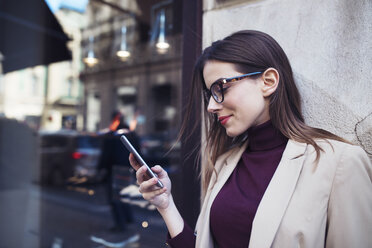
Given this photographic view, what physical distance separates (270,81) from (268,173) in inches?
15.9

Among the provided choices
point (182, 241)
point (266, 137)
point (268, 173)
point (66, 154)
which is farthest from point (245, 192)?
point (66, 154)

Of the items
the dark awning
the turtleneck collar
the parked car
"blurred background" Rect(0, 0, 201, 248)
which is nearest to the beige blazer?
the turtleneck collar

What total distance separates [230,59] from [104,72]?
18.8 meters

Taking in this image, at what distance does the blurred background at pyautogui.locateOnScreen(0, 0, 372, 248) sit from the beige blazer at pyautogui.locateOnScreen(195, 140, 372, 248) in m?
0.43

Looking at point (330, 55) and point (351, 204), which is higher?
point (330, 55)

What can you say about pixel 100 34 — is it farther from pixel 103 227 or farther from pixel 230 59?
pixel 230 59

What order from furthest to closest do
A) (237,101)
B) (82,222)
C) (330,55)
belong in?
(82,222) < (330,55) < (237,101)

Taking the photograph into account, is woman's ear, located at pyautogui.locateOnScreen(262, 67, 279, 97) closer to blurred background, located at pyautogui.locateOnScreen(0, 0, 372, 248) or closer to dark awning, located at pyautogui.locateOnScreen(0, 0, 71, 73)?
blurred background, located at pyautogui.locateOnScreen(0, 0, 372, 248)

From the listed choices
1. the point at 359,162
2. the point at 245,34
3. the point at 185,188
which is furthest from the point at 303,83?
the point at 185,188

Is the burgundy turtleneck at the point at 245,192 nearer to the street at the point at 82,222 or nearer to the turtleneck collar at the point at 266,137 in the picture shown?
the turtleneck collar at the point at 266,137

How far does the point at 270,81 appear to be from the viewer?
1268mm

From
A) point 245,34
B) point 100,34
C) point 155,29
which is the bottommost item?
point 245,34

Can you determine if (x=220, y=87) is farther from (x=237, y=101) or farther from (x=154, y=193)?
(x=154, y=193)

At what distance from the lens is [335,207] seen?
1.06 meters
